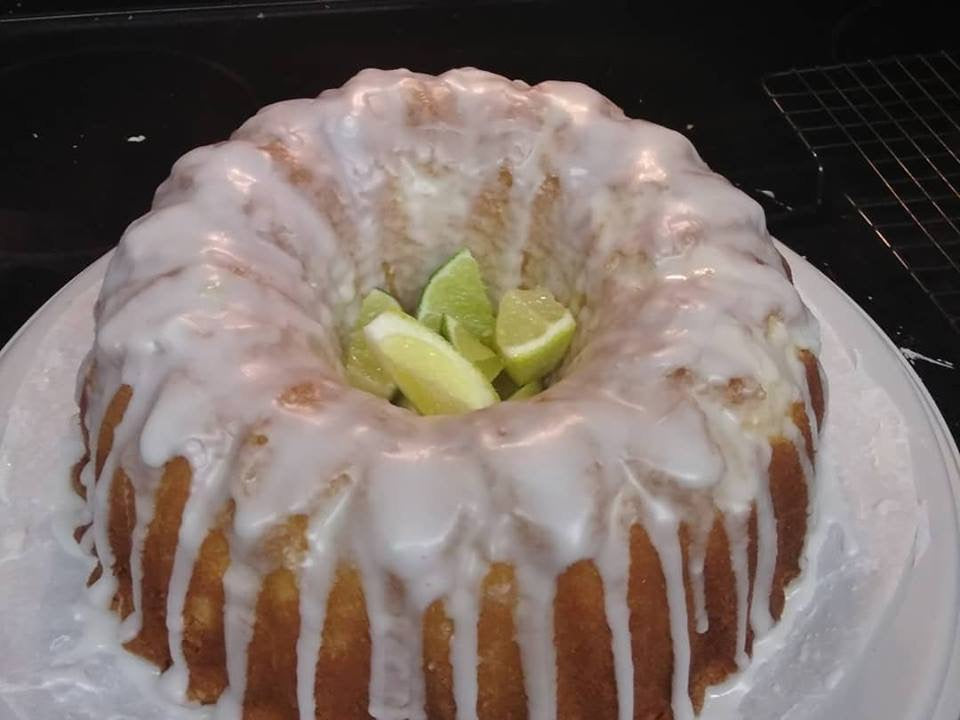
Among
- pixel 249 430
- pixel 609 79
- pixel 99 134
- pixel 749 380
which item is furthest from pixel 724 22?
pixel 249 430

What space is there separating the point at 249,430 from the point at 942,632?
697 mm

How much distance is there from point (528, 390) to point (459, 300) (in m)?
0.15

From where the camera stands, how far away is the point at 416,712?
3.46 feet

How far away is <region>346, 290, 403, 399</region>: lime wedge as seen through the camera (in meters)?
1.25

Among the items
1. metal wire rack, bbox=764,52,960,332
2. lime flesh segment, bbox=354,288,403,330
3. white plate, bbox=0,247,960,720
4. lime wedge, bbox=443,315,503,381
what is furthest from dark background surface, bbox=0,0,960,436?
lime wedge, bbox=443,315,503,381

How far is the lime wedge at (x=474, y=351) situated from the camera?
128 cm

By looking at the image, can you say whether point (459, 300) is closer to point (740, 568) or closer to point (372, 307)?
point (372, 307)

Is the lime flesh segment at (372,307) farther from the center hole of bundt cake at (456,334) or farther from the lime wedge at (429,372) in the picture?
the lime wedge at (429,372)

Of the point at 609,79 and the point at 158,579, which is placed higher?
the point at 158,579

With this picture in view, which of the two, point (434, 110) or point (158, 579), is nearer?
point (158, 579)

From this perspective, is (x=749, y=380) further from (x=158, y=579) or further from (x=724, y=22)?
(x=724, y=22)

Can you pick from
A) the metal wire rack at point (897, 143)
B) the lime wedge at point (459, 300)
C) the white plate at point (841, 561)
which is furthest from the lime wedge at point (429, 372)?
the metal wire rack at point (897, 143)

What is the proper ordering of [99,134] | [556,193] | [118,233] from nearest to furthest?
[556,193]
[118,233]
[99,134]

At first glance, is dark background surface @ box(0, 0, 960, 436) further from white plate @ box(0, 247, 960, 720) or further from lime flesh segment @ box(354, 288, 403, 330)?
lime flesh segment @ box(354, 288, 403, 330)
